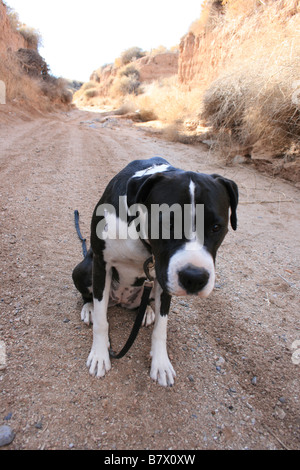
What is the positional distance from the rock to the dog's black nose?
3.40 ft

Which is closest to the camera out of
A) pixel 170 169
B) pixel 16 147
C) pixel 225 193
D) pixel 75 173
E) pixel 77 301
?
pixel 225 193

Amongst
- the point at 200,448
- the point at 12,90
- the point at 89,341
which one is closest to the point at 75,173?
the point at 89,341

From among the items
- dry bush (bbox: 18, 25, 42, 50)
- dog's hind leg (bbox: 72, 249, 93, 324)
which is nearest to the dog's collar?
dog's hind leg (bbox: 72, 249, 93, 324)

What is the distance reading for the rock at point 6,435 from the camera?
1317mm

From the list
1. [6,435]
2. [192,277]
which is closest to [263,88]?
[192,277]

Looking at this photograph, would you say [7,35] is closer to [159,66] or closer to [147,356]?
[159,66]

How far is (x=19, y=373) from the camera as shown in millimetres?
1647

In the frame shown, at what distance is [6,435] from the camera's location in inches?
52.6

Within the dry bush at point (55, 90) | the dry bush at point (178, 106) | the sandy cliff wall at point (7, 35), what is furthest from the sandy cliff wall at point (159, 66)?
the dry bush at point (178, 106)

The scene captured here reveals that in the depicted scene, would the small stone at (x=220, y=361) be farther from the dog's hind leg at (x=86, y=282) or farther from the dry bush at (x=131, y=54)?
the dry bush at (x=131, y=54)

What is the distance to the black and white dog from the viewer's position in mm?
1339

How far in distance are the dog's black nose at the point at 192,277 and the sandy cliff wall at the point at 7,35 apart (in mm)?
16634

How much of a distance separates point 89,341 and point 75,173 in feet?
11.9

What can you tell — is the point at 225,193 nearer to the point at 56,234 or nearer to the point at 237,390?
the point at 237,390
